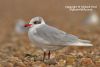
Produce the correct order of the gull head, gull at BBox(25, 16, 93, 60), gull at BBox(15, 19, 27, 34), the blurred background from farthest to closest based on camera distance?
gull at BBox(15, 19, 27, 34) < the blurred background < the gull head < gull at BBox(25, 16, 93, 60)

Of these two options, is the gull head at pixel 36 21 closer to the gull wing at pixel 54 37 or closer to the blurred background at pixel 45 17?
the gull wing at pixel 54 37

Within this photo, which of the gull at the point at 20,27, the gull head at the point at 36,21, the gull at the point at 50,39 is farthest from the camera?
Result: the gull at the point at 20,27

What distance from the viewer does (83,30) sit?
46.8ft

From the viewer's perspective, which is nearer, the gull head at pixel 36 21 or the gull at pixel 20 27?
the gull head at pixel 36 21

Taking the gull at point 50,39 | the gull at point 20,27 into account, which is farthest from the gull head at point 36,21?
the gull at point 20,27

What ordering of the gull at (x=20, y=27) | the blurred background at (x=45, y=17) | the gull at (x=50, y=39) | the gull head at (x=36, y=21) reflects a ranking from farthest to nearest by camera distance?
1. the gull at (x=20, y=27)
2. the blurred background at (x=45, y=17)
3. the gull head at (x=36, y=21)
4. the gull at (x=50, y=39)

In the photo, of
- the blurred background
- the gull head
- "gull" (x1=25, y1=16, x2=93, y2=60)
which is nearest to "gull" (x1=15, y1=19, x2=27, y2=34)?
the blurred background

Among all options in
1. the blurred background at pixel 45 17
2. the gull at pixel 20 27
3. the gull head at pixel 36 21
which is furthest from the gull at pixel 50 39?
the gull at pixel 20 27

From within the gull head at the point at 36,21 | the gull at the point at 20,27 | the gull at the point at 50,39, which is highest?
the gull at the point at 20,27

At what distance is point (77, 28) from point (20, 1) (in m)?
5.44

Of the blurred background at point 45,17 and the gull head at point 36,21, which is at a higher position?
the blurred background at point 45,17

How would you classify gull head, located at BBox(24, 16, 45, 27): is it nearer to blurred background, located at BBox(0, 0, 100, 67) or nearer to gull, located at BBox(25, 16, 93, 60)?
gull, located at BBox(25, 16, 93, 60)

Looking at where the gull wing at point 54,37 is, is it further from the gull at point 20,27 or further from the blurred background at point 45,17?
the gull at point 20,27

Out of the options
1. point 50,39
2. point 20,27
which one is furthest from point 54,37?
point 20,27
